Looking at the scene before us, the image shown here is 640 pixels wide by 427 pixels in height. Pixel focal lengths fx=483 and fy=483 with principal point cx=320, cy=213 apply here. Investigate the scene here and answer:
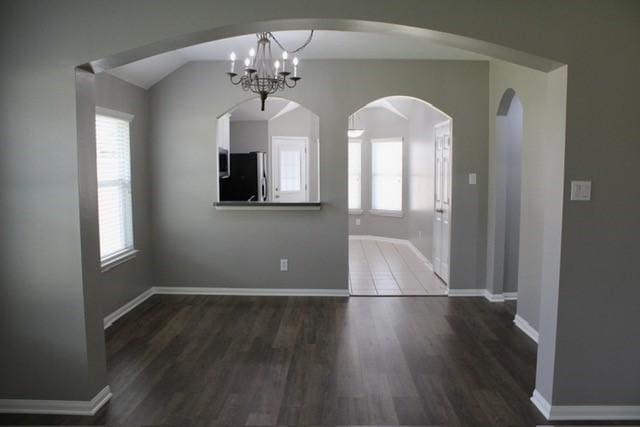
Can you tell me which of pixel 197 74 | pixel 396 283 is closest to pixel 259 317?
pixel 396 283

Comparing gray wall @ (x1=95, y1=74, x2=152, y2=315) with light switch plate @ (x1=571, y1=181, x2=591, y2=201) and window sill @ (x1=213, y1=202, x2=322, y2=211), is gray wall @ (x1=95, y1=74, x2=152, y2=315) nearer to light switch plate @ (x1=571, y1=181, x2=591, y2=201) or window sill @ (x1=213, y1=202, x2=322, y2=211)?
window sill @ (x1=213, y1=202, x2=322, y2=211)

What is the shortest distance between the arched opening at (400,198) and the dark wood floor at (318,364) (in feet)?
3.42

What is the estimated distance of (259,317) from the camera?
15.7 ft

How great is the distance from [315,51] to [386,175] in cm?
468

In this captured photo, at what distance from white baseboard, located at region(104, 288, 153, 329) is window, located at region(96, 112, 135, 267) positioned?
1.67 feet

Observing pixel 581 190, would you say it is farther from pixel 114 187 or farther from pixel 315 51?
pixel 114 187

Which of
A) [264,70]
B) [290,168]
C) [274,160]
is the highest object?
[264,70]

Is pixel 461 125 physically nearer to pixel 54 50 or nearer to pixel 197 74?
pixel 197 74

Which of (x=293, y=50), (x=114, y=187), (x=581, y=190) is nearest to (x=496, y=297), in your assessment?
(x=581, y=190)

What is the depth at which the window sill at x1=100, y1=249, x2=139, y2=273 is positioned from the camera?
4.44 meters

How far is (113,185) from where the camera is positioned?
4.73 metres

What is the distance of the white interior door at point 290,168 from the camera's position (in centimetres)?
930

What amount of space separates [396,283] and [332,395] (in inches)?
120

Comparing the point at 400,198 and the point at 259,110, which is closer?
the point at 259,110
